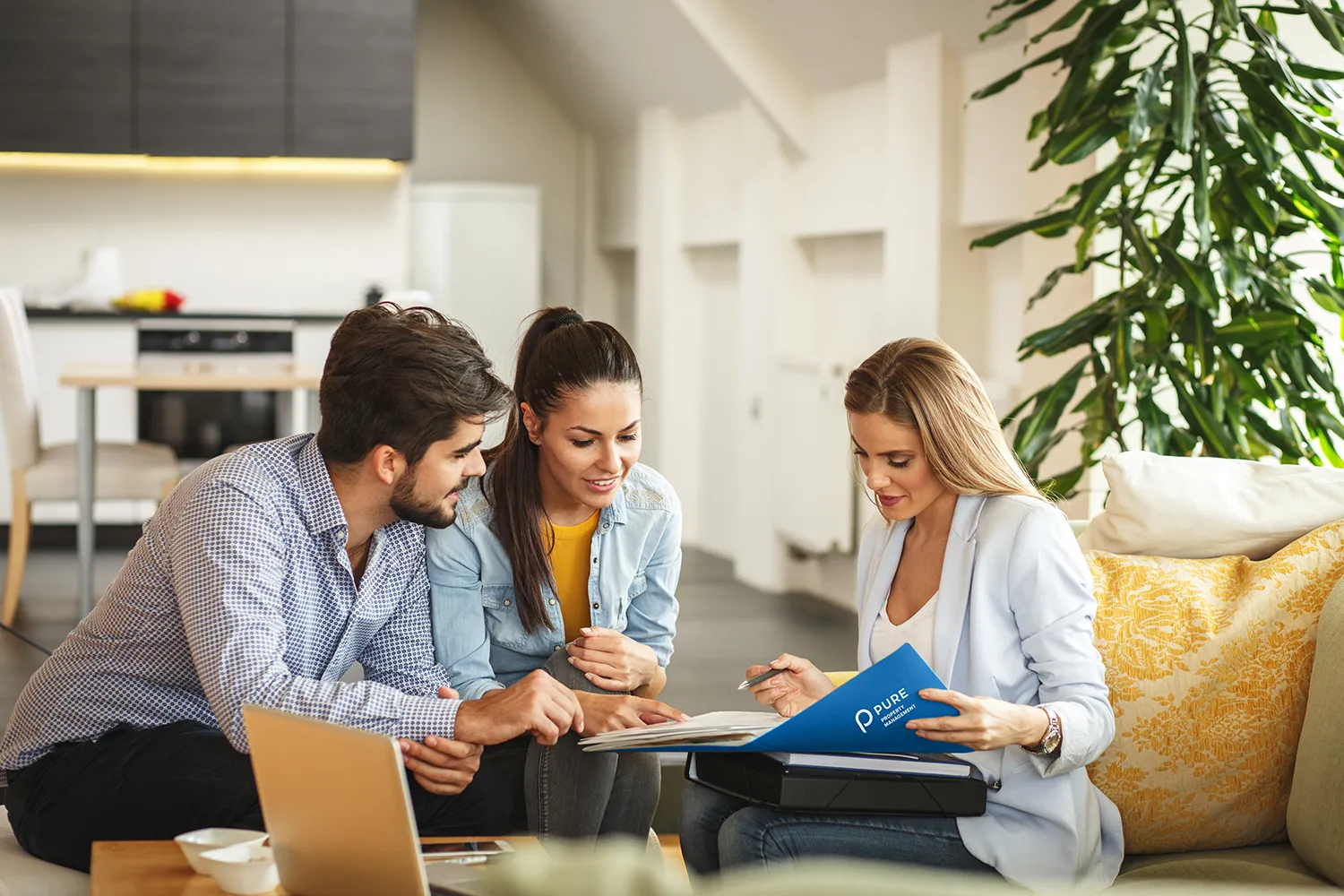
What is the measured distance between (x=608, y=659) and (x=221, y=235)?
587cm

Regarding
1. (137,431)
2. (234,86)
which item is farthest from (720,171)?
(137,431)

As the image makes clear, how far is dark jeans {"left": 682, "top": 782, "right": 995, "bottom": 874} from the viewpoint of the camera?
1.74 metres

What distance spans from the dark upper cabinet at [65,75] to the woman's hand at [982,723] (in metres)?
6.17

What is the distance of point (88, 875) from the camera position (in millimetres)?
1840

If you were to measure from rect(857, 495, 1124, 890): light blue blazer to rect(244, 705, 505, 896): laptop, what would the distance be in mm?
684

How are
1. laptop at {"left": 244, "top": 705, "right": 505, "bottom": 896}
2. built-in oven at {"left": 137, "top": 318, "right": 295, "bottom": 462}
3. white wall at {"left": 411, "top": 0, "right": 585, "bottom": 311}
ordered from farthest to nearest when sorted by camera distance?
white wall at {"left": 411, "top": 0, "right": 585, "bottom": 311}, built-in oven at {"left": 137, "top": 318, "right": 295, "bottom": 462}, laptop at {"left": 244, "top": 705, "right": 505, "bottom": 896}

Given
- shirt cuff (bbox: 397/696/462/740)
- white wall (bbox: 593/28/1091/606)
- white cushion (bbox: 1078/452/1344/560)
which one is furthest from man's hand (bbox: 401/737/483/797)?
white wall (bbox: 593/28/1091/606)

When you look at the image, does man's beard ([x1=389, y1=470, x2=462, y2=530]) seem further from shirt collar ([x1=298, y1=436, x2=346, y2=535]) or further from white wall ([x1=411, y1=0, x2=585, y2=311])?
white wall ([x1=411, y1=0, x2=585, y2=311])

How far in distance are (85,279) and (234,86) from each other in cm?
114

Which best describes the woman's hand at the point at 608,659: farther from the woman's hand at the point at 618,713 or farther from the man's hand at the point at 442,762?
the man's hand at the point at 442,762

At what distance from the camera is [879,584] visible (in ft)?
6.64

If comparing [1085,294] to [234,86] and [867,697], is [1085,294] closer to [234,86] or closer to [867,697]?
[867,697]

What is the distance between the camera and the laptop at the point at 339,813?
128 cm

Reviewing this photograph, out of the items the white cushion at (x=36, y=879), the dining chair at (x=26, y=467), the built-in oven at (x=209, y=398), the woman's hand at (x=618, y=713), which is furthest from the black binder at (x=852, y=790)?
the built-in oven at (x=209, y=398)
